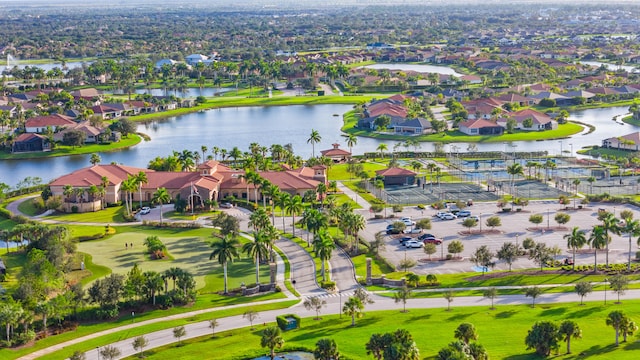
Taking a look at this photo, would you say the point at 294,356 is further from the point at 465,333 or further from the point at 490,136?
the point at 490,136

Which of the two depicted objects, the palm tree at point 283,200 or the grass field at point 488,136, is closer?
the palm tree at point 283,200

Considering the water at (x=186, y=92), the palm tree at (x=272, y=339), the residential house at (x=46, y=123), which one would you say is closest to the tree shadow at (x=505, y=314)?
the palm tree at (x=272, y=339)

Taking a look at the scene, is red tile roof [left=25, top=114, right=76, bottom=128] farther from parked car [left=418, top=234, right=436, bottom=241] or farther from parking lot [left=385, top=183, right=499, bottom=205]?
parked car [left=418, top=234, right=436, bottom=241]

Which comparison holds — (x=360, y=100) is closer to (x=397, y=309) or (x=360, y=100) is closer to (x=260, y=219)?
(x=260, y=219)

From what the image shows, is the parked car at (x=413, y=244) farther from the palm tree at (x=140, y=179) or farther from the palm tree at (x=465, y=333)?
the palm tree at (x=140, y=179)

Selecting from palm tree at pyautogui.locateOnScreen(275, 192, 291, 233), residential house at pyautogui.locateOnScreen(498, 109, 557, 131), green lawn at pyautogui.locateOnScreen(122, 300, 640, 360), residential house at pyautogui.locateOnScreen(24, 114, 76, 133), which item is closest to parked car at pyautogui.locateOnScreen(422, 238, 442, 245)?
palm tree at pyautogui.locateOnScreen(275, 192, 291, 233)

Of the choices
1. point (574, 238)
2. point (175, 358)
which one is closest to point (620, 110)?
point (574, 238)
